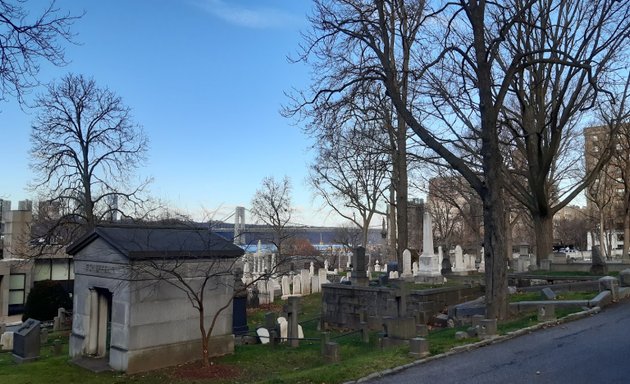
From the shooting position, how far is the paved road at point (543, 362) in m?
6.79

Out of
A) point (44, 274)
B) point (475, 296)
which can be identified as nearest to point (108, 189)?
point (44, 274)

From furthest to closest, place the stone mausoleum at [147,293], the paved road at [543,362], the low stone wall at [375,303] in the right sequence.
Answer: the low stone wall at [375,303], the stone mausoleum at [147,293], the paved road at [543,362]

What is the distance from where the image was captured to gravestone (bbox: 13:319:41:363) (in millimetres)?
10812

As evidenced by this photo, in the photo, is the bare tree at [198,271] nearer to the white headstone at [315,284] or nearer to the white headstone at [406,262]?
the white headstone at [406,262]

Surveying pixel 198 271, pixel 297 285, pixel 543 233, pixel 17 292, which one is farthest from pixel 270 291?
pixel 198 271

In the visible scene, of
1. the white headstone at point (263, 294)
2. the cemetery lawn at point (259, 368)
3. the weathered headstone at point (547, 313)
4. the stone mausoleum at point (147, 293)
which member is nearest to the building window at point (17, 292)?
the white headstone at point (263, 294)

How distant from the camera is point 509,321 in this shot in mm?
11812

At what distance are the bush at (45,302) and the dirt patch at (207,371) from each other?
491 inches

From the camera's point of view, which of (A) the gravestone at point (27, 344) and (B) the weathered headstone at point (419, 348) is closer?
(B) the weathered headstone at point (419, 348)

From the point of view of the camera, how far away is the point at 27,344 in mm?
10836

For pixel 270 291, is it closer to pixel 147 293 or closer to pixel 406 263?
pixel 406 263

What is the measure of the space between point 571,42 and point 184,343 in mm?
18893

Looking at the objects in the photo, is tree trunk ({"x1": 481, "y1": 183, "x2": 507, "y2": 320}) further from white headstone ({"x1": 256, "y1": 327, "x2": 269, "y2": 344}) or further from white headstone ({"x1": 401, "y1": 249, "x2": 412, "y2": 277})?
white headstone ({"x1": 401, "y1": 249, "x2": 412, "y2": 277})

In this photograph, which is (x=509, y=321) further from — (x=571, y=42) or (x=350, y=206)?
(x=350, y=206)
